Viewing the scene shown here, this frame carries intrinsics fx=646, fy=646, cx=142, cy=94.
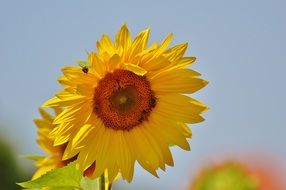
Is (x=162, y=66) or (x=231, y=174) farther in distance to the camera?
(x=231, y=174)

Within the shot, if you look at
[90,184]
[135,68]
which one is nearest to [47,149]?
[90,184]

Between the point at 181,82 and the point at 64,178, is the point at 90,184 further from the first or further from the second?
the point at 181,82

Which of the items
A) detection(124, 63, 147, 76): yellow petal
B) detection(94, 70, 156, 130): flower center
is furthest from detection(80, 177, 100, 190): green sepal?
detection(124, 63, 147, 76): yellow petal

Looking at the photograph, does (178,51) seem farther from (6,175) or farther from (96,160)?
(6,175)

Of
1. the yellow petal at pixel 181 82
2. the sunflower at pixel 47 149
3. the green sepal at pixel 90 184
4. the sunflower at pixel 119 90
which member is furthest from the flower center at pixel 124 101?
the sunflower at pixel 47 149

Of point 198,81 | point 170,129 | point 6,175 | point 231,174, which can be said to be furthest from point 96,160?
point 6,175

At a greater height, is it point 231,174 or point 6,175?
point 231,174
